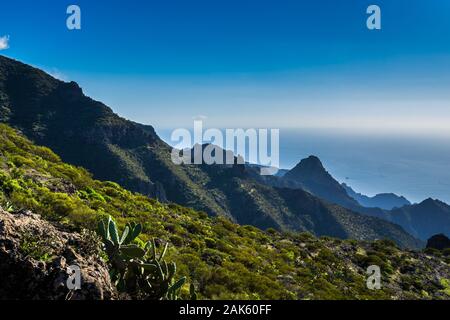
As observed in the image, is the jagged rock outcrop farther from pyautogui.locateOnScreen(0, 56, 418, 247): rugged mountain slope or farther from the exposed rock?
pyautogui.locateOnScreen(0, 56, 418, 247): rugged mountain slope

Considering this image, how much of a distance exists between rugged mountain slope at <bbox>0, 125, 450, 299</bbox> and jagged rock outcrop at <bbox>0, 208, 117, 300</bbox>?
1.1 inches

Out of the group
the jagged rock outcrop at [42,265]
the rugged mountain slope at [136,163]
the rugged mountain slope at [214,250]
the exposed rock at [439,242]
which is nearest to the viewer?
the jagged rock outcrop at [42,265]

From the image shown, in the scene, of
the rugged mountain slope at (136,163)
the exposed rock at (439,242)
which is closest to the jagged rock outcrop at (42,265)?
the exposed rock at (439,242)

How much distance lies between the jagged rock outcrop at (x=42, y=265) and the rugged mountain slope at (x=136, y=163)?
11353 centimetres

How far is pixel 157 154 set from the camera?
150m

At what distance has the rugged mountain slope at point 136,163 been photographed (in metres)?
126

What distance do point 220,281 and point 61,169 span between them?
1640 cm

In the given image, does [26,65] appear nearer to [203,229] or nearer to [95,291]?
[203,229]

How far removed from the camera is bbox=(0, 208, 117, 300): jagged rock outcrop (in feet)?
22.5

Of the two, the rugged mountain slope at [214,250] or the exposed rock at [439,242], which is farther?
the exposed rock at [439,242]

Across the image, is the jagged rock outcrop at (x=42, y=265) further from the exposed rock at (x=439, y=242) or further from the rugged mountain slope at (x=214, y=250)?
the exposed rock at (x=439, y=242)

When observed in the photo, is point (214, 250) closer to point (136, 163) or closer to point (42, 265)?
point (42, 265)

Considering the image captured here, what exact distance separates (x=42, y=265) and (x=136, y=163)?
136707mm

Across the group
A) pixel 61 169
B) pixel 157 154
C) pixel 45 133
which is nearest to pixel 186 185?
pixel 157 154
